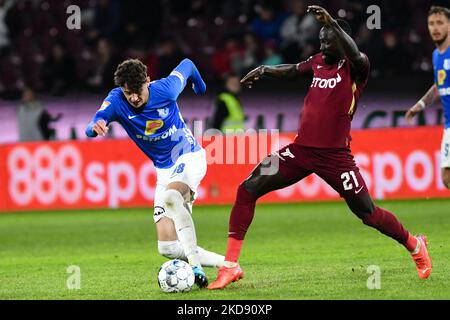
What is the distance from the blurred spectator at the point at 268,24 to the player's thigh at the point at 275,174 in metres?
11.5

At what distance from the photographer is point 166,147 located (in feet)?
29.6

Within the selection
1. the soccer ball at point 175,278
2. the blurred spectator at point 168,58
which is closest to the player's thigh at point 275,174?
the soccer ball at point 175,278

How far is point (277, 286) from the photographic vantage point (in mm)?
8367

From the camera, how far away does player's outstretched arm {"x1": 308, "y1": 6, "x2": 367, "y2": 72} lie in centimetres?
808

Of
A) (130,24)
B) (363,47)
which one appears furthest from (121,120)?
(130,24)

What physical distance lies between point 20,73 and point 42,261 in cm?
1078

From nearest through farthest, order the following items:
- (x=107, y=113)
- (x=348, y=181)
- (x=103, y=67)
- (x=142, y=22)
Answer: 1. (x=348, y=181)
2. (x=107, y=113)
3. (x=103, y=67)
4. (x=142, y=22)

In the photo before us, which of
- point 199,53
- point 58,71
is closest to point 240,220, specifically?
point 199,53

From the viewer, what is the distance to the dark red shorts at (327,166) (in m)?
8.46

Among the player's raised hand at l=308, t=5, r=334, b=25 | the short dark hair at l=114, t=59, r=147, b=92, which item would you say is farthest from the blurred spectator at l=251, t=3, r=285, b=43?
the player's raised hand at l=308, t=5, r=334, b=25

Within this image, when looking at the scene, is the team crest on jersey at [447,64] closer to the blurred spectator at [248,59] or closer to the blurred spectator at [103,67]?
the blurred spectator at [248,59]

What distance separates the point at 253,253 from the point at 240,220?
2.69 m

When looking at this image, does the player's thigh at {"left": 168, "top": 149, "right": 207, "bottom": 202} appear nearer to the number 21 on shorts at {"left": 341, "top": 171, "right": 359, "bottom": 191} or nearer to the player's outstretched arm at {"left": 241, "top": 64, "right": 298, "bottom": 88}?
the player's outstretched arm at {"left": 241, "top": 64, "right": 298, "bottom": 88}

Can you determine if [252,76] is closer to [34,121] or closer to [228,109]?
[228,109]
